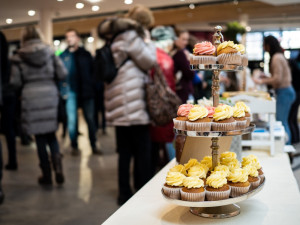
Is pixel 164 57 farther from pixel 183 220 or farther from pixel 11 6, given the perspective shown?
pixel 183 220

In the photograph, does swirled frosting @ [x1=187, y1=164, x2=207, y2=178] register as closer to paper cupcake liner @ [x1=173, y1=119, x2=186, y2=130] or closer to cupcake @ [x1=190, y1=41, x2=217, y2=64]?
paper cupcake liner @ [x1=173, y1=119, x2=186, y2=130]

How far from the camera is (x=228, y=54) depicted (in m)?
1.62

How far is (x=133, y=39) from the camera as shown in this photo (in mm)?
3391

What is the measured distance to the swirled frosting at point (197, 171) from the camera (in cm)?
156

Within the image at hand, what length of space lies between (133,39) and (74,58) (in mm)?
2472

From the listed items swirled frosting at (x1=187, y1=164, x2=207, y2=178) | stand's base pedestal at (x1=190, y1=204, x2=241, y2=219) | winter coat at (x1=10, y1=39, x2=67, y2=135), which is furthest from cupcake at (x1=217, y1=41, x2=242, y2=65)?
winter coat at (x1=10, y1=39, x2=67, y2=135)

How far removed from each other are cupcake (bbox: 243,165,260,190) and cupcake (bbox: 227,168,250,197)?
51 mm

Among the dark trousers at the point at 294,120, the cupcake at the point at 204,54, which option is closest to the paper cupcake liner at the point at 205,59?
the cupcake at the point at 204,54

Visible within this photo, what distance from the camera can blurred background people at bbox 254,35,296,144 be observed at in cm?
495

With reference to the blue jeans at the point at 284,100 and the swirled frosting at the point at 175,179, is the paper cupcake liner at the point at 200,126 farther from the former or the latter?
the blue jeans at the point at 284,100

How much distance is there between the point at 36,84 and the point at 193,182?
9.68ft

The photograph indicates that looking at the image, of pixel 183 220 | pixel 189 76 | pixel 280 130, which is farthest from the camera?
pixel 189 76

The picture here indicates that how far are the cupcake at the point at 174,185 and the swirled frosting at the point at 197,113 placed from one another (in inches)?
7.8

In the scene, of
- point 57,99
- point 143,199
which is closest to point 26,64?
point 57,99
